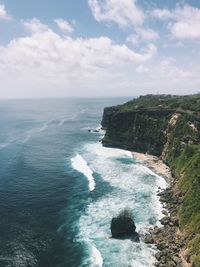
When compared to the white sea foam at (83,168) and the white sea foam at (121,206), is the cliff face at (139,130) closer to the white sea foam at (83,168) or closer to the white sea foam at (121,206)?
the white sea foam at (121,206)

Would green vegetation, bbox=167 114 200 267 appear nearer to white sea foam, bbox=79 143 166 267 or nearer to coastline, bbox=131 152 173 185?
coastline, bbox=131 152 173 185

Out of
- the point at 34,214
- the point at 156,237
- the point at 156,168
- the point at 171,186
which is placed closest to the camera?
the point at 156,237

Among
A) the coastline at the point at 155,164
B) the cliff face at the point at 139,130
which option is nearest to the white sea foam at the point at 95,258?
the coastline at the point at 155,164

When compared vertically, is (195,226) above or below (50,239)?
above

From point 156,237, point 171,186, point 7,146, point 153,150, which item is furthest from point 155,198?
point 7,146

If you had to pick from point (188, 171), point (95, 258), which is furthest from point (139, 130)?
point (95, 258)

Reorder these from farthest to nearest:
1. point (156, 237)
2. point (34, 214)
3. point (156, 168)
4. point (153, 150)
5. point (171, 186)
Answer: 1. point (153, 150)
2. point (156, 168)
3. point (171, 186)
4. point (34, 214)
5. point (156, 237)

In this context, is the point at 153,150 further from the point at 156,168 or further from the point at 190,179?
the point at 190,179
